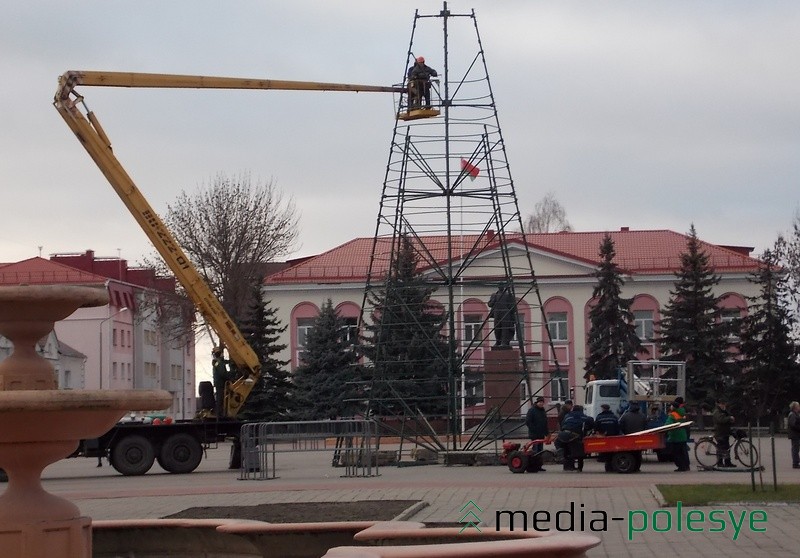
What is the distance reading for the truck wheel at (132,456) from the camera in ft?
105

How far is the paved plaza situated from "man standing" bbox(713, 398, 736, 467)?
0.65 metres

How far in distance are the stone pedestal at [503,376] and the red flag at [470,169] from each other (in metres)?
4.45

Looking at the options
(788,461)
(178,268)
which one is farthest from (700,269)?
(178,268)

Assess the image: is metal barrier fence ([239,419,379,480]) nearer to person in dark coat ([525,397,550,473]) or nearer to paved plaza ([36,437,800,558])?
paved plaza ([36,437,800,558])

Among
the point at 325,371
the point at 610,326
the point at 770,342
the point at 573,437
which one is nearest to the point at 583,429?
the point at 573,437

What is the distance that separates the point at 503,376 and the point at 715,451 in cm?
1148

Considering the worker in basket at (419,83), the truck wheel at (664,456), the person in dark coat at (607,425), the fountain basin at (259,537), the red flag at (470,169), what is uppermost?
the worker in basket at (419,83)

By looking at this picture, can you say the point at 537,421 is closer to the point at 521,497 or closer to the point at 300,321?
the point at 521,497

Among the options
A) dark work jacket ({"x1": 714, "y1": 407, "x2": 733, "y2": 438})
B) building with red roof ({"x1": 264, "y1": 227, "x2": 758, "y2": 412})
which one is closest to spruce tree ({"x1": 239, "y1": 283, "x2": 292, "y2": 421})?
building with red roof ({"x1": 264, "y1": 227, "x2": 758, "y2": 412})

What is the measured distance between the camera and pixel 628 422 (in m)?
29.4

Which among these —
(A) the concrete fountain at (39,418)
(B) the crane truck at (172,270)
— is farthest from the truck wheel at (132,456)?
(A) the concrete fountain at (39,418)

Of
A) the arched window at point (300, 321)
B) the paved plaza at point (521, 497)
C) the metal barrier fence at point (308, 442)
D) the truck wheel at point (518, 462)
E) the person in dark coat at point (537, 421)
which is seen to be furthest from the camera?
the arched window at point (300, 321)

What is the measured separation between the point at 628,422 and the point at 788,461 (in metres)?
4.80

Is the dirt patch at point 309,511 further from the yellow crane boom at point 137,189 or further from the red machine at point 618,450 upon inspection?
the yellow crane boom at point 137,189
